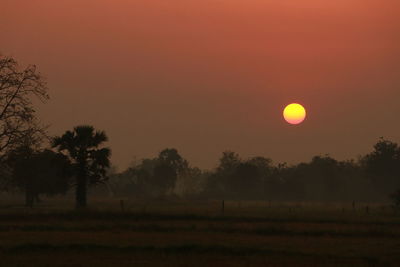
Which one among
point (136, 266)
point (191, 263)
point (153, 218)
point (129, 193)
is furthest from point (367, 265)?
point (129, 193)

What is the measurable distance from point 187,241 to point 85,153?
3638 cm

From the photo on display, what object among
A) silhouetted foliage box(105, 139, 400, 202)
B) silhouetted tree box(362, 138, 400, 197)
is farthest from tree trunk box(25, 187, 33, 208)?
silhouetted tree box(362, 138, 400, 197)

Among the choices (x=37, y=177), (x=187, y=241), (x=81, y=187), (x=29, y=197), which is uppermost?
(x=37, y=177)

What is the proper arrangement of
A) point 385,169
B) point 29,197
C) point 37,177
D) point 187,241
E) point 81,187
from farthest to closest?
point 385,169, point 29,197, point 37,177, point 81,187, point 187,241

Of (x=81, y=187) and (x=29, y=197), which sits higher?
(x=81, y=187)

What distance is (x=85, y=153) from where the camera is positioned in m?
67.0

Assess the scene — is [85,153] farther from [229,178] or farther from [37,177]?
[229,178]

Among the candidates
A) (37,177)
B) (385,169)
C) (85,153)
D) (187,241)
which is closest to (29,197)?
(37,177)

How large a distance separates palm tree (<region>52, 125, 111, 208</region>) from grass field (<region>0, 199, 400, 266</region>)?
18060mm

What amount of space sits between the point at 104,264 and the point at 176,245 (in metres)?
6.17

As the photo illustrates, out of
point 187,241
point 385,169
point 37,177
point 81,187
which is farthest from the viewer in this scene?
point 385,169

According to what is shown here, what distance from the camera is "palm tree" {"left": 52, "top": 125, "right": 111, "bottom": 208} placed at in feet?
217

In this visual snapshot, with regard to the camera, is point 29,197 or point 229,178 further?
point 229,178

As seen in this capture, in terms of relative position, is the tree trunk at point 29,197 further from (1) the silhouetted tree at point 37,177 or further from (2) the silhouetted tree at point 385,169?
(2) the silhouetted tree at point 385,169
